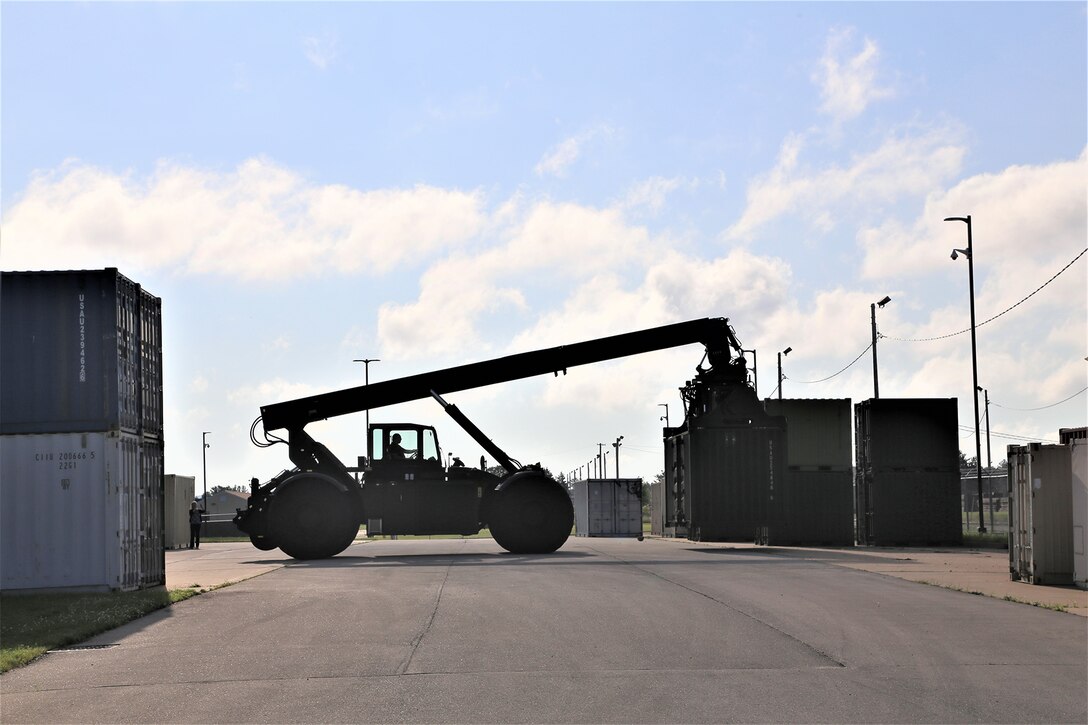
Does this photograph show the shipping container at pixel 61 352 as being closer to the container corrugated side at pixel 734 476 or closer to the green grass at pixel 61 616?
the green grass at pixel 61 616

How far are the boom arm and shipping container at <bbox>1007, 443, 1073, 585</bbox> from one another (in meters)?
10.5

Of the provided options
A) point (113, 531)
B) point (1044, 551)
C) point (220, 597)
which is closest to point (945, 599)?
point (1044, 551)

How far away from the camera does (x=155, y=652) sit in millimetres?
12086

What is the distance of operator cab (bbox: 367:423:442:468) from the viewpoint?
29.5 metres

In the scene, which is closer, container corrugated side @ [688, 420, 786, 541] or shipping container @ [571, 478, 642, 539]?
container corrugated side @ [688, 420, 786, 541]

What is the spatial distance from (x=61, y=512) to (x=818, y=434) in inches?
899

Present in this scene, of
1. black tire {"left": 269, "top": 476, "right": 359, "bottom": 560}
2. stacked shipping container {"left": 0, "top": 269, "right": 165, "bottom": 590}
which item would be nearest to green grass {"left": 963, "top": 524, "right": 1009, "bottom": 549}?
black tire {"left": 269, "top": 476, "right": 359, "bottom": 560}

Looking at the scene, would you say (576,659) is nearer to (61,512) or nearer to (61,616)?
(61,616)

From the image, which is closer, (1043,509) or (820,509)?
(1043,509)

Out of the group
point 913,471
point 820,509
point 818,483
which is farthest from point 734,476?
point 913,471

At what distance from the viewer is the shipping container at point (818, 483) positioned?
3459 cm

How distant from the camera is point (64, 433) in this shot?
58.0ft

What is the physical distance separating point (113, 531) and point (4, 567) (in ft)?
5.69

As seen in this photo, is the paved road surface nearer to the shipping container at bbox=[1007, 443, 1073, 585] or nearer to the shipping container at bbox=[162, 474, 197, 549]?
the shipping container at bbox=[1007, 443, 1073, 585]
